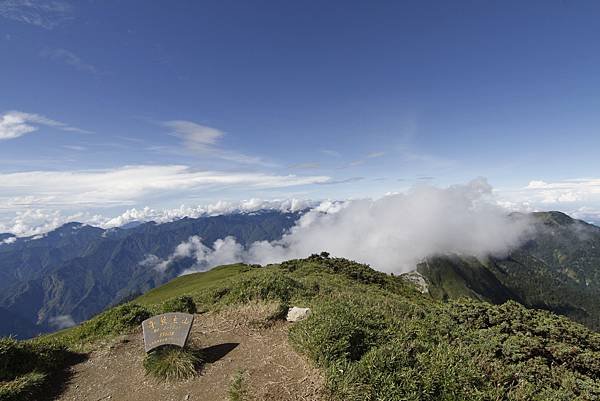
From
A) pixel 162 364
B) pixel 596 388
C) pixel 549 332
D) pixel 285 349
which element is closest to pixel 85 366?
pixel 162 364

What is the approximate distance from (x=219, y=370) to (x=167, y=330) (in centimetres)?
281

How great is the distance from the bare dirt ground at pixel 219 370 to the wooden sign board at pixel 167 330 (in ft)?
3.41

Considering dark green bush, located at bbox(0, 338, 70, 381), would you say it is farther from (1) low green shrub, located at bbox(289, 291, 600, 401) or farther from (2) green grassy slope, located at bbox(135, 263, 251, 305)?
(2) green grassy slope, located at bbox(135, 263, 251, 305)

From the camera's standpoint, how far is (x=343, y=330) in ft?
33.0

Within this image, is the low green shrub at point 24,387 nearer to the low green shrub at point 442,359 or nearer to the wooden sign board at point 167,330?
the wooden sign board at point 167,330

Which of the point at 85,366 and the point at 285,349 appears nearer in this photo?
the point at 285,349

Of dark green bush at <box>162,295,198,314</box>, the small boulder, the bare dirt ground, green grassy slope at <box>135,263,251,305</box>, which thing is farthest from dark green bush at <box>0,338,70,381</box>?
green grassy slope at <box>135,263,251,305</box>

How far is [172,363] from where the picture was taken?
10555 mm

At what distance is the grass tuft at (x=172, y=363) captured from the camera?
407 inches

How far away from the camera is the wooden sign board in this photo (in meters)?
11.4

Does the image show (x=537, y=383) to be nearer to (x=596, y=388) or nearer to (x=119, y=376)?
(x=596, y=388)

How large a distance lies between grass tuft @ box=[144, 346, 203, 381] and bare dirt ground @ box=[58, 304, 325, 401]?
0.25 metres

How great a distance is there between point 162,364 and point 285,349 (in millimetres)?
4225

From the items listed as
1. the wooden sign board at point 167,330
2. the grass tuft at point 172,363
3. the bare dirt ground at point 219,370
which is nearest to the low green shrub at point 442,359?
the bare dirt ground at point 219,370
